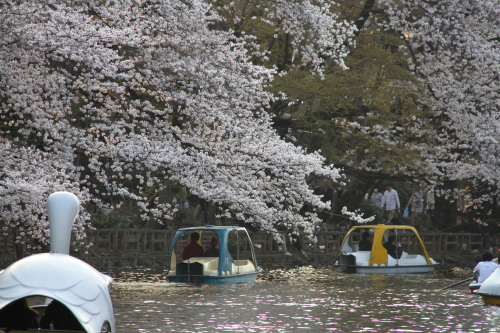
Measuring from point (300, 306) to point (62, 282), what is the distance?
9.13 metres

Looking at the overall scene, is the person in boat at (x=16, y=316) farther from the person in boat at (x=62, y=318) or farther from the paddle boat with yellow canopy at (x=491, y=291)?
the paddle boat with yellow canopy at (x=491, y=291)

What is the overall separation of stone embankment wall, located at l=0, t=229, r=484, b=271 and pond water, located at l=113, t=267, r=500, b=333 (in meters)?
2.71

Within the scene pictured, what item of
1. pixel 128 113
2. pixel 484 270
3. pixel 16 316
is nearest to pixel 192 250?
pixel 128 113

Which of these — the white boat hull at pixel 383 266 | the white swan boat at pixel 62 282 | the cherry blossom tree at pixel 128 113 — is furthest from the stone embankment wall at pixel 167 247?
the white swan boat at pixel 62 282

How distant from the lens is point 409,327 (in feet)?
49.5

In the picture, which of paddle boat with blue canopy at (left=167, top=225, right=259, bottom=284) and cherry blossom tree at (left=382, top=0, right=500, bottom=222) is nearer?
paddle boat with blue canopy at (left=167, top=225, right=259, bottom=284)

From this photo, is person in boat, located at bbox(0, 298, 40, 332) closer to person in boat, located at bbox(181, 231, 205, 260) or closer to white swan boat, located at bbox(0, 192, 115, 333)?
white swan boat, located at bbox(0, 192, 115, 333)

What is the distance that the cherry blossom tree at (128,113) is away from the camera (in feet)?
59.7

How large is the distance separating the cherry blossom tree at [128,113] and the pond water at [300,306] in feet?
6.14

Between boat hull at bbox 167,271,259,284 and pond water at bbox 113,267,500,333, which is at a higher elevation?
boat hull at bbox 167,271,259,284

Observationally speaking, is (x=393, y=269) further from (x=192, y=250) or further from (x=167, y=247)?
(x=167, y=247)

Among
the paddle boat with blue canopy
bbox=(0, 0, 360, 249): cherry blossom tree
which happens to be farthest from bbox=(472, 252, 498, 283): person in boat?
the paddle boat with blue canopy

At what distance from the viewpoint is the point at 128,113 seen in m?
21.2

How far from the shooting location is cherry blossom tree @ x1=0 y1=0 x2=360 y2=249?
716 inches
